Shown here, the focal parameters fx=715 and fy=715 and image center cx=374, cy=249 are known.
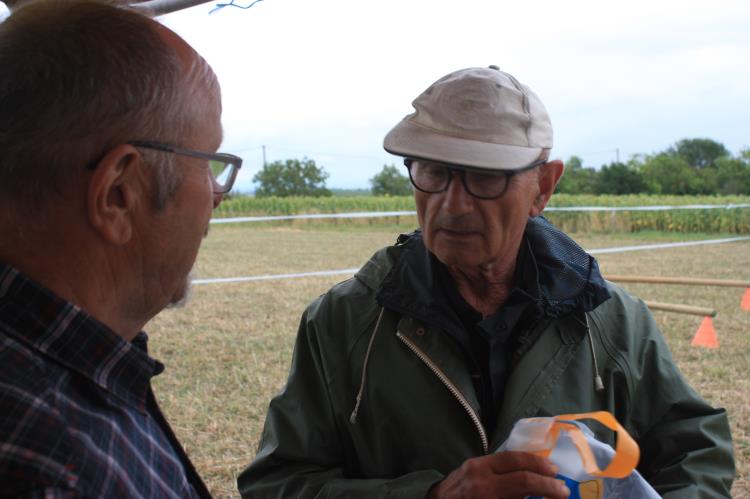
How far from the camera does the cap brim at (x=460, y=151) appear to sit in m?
1.67

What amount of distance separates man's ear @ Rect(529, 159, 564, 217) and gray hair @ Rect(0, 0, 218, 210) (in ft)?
3.58

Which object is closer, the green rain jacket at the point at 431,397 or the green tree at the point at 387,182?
the green rain jacket at the point at 431,397

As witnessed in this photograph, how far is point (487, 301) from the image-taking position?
6.20 ft

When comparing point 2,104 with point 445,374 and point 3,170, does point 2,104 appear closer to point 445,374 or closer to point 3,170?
point 3,170

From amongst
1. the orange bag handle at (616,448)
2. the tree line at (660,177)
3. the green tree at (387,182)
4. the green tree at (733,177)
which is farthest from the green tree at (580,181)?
the orange bag handle at (616,448)

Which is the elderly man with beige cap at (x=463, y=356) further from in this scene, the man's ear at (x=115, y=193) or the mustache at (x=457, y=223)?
the man's ear at (x=115, y=193)

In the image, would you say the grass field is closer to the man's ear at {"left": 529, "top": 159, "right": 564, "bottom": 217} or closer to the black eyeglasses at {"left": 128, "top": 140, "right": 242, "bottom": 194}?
the man's ear at {"left": 529, "top": 159, "right": 564, "bottom": 217}

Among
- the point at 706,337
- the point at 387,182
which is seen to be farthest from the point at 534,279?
the point at 387,182

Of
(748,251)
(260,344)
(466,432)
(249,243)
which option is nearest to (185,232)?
(466,432)

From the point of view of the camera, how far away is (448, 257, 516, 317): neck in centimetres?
187

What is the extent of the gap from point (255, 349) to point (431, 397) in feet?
16.3

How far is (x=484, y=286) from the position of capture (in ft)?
6.22

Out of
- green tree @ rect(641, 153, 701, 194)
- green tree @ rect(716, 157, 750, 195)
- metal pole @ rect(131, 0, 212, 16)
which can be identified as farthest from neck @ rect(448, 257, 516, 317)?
green tree @ rect(716, 157, 750, 195)

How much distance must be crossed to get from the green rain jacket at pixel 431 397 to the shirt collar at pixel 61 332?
2.51 feet
